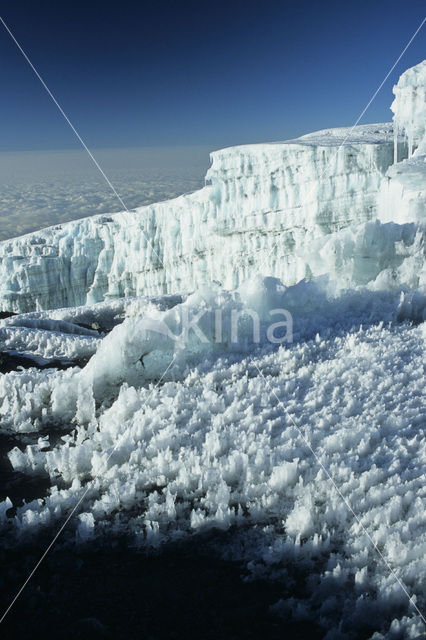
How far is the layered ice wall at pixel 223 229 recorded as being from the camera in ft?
102

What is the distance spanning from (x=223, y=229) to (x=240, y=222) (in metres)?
1.71

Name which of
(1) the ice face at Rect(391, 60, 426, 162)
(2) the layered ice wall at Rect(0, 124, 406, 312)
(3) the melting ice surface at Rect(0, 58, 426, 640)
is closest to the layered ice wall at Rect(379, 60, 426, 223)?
(1) the ice face at Rect(391, 60, 426, 162)

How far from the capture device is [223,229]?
36.9m

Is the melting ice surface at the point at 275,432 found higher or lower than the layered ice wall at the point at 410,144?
lower

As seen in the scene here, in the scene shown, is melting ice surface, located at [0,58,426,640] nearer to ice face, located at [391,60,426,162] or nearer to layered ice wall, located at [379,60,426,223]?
layered ice wall, located at [379,60,426,223]

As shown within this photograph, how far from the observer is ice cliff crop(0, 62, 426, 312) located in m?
28.9

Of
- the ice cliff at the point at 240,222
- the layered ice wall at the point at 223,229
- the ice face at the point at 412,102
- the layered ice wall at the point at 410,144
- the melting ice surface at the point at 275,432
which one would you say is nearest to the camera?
the melting ice surface at the point at 275,432

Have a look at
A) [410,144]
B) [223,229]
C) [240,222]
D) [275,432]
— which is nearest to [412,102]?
[410,144]

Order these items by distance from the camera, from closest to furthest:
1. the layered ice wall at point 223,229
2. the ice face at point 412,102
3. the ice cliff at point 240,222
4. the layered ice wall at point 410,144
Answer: the layered ice wall at point 410,144 < the ice face at point 412,102 < the ice cliff at point 240,222 < the layered ice wall at point 223,229

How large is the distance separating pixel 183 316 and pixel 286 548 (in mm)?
4718

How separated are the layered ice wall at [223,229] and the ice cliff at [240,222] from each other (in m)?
0.08

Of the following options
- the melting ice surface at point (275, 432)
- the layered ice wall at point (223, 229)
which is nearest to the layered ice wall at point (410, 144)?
the layered ice wall at point (223, 229)

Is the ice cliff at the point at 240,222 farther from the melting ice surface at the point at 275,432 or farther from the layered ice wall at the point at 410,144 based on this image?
the melting ice surface at the point at 275,432

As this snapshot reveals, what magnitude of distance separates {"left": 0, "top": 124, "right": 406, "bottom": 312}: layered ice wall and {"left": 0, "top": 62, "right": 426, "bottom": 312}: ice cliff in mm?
80
